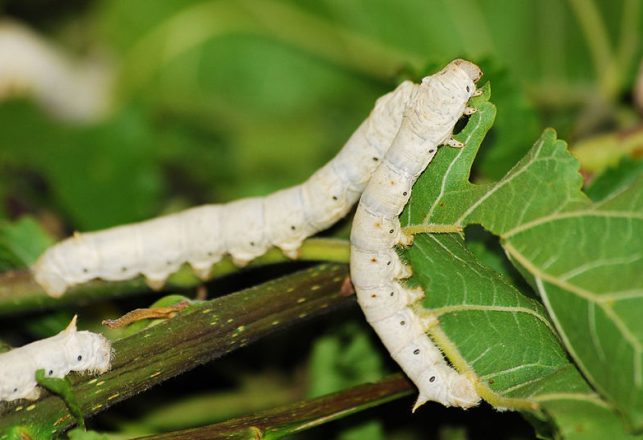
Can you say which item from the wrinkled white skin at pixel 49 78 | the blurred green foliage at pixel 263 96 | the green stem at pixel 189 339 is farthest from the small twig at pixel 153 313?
the wrinkled white skin at pixel 49 78

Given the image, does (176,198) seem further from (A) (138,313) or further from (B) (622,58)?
(B) (622,58)

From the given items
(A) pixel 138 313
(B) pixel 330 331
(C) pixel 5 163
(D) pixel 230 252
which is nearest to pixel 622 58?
(B) pixel 330 331

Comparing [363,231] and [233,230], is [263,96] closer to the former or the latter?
[233,230]

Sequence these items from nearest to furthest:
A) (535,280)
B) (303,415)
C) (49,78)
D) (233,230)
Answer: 1. (535,280)
2. (303,415)
3. (233,230)
4. (49,78)

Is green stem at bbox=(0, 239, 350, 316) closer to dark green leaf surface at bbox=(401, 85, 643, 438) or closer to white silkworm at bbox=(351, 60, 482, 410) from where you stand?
white silkworm at bbox=(351, 60, 482, 410)

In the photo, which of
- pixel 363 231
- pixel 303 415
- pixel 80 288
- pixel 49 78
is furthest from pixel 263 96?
pixel 303 415

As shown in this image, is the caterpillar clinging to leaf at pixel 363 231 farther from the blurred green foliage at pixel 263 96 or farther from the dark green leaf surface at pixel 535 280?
the blurred green foliage at pixel 263 96
